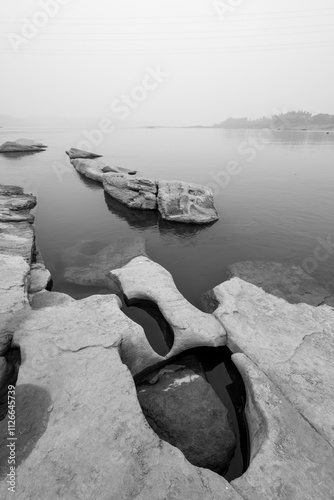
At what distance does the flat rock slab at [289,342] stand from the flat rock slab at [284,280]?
1.25 meters

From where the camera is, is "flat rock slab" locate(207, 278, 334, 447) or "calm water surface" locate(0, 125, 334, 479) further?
"calm water surface" locate(0, 125, 334, 479)

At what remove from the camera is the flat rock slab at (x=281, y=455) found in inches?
139


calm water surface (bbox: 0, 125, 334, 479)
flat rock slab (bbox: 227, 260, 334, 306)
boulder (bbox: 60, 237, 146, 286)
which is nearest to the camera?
flat rock slab (bbox: 227, 260, 334, 306)

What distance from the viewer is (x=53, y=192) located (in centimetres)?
2161

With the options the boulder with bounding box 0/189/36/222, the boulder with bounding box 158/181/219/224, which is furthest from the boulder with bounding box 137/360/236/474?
the boulder with bounding box 0/189/36/222

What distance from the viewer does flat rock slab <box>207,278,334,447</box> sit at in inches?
187

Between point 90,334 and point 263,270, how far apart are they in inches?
289

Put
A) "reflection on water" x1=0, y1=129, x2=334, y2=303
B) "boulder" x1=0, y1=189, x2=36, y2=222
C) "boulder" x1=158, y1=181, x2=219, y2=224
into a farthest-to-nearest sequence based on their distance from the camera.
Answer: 1. "boulder" x1=158, y1=181, x2=219, y2=224
2. "boulder" x1=0, y1=189, x2=36, y2=222
3. "reflection on water" x1=0, y1=129, x2=334, y2=303

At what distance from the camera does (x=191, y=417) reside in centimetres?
482

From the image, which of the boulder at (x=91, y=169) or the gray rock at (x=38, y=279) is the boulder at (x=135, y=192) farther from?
the gray rock at (x=38, y=279)

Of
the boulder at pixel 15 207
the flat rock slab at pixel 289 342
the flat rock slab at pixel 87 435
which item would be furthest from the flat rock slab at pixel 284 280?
the boulder at pixel 15 207

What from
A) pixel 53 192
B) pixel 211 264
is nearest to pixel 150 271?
pixel 211 264

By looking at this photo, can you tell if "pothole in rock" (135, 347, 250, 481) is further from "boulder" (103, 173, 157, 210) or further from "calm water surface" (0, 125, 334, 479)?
"boulder" (103, 173, 157, 210)

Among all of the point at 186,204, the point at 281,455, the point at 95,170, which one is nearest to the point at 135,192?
the point at 186,204
